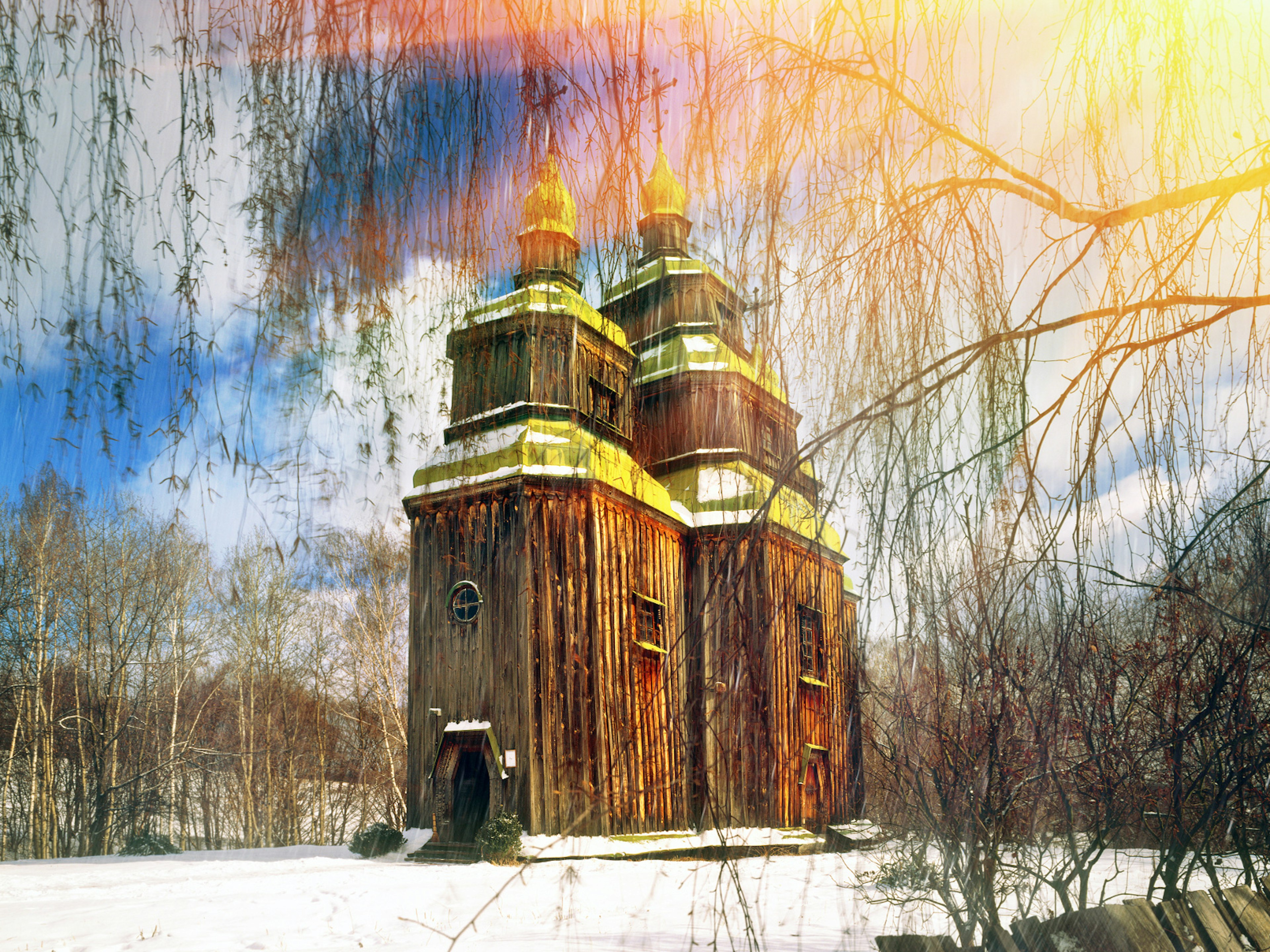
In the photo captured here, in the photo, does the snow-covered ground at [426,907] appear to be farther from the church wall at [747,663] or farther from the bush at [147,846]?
the bush at [147,846]

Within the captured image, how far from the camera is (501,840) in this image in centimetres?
1127

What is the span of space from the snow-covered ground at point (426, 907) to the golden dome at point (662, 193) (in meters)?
2.20

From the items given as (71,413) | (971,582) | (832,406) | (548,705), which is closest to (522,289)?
(832,406)

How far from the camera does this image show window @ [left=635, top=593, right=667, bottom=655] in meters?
13.6

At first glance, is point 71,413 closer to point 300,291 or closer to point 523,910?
point 300,291

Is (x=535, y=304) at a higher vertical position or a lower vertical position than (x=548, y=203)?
lower

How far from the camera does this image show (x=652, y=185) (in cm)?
228

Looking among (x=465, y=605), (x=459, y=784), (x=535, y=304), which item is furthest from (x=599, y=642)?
(x=535, y=304)

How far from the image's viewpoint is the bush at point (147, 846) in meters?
17.1

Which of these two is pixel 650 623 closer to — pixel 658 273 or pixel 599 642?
pixel 599 642

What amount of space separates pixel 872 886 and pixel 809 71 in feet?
30.5

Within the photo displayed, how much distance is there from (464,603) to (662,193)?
1131 cm

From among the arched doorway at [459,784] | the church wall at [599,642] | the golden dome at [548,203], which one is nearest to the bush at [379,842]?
the arched doorway at [459,784]

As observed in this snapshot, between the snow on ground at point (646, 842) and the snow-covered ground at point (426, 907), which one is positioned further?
the snow on ground at point (646, 842)
